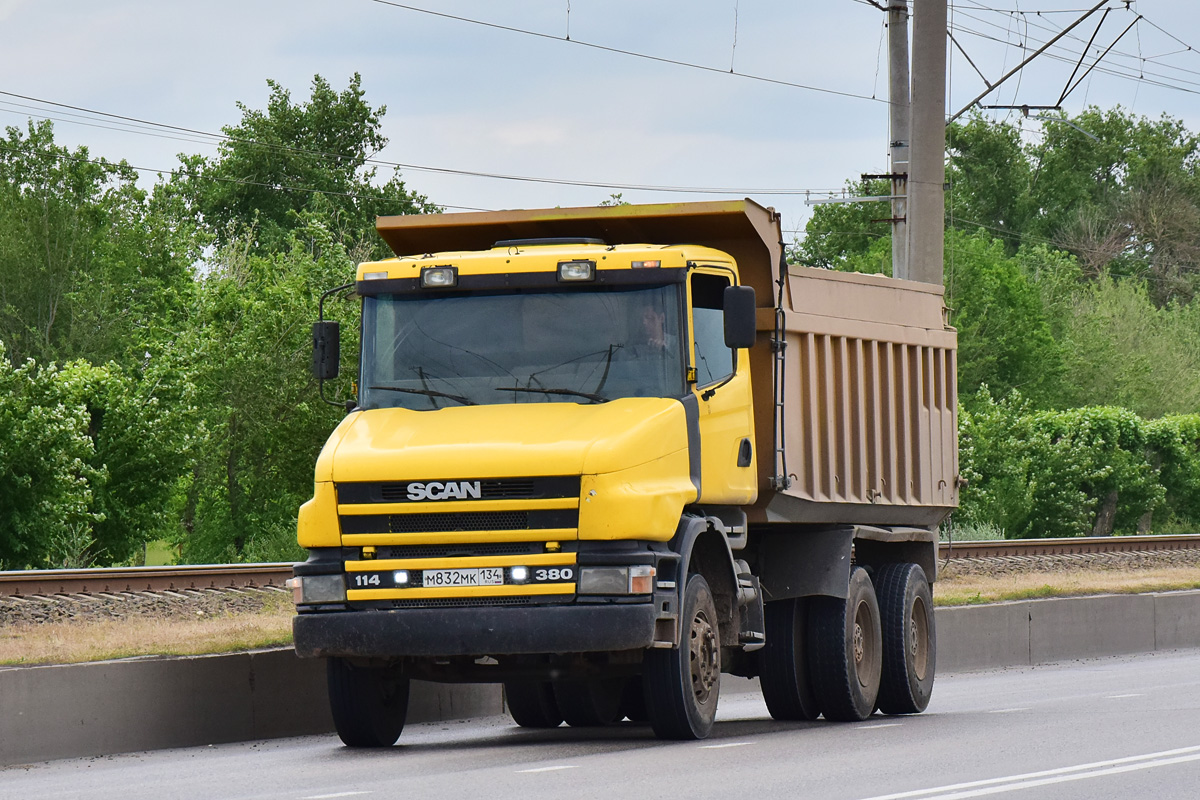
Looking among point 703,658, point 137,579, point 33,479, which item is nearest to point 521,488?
point 703,658

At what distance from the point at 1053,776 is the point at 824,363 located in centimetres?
537

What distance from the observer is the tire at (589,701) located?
1408 centimetres

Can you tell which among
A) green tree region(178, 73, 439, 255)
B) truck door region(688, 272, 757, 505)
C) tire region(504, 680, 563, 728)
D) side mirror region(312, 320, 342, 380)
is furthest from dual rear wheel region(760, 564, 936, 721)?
green tree region(178, 73, 439, 255)

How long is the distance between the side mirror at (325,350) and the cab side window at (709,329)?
2.45m

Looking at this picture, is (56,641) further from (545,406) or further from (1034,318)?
(1034,318)

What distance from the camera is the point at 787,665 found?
14.2 metres

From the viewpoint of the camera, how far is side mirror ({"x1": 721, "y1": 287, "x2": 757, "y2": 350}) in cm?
1170

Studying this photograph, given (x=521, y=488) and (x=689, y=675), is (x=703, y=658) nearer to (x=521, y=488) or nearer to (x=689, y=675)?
(x=689, y=675)

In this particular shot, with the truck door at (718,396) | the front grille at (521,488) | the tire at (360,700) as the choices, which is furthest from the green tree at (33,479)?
the front grille at (521,488)

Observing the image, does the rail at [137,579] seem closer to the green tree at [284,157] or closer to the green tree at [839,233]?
the green tree at [284,157]

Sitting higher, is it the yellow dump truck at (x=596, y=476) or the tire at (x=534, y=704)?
the yellow dump truck at (x=596, y=476)

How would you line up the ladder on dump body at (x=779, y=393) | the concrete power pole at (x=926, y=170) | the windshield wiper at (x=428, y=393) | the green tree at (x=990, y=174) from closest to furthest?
the windshield wiper at (x=428, y=393), the ladder on dump body at (x=779, y=393), the concrete power pole at (x=926, y=170), the green tree at (x=990, y=174)

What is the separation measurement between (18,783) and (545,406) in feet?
12.0

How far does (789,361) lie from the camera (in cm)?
1338
